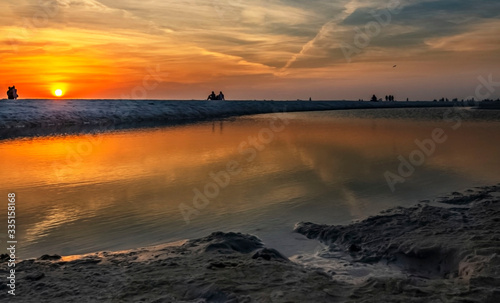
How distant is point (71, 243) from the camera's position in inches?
304

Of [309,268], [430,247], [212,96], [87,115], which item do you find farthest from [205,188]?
[212,96]

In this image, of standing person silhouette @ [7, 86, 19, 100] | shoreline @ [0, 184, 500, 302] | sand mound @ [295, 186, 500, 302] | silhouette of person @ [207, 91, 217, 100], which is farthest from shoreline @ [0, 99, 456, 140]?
sand mound @ [295, 186, 500, 302]

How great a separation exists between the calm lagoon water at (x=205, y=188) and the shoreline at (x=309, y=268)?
693 millimetres

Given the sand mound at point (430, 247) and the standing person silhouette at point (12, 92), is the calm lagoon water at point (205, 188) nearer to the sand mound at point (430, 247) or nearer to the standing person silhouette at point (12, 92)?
the sand mound at point (430, 247)

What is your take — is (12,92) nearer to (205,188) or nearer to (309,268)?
(205,188)

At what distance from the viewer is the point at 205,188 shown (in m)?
12.3

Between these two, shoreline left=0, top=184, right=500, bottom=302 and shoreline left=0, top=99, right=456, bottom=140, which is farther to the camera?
shoreline left=0, top=99, right=456, bottom=140

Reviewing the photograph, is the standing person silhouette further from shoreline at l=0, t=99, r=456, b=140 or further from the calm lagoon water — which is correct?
the calm lagoon water

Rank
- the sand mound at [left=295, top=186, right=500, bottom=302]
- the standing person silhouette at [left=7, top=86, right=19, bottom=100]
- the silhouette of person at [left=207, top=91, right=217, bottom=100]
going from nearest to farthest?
1. the sand mound at [left=295, top=186, right=500, bottom=302]
2. the standing person silhouette at [left=7, top=86, right=19, bottom=100]
3. the silhouette of person at [left=207, top=91, right=217, bottom=100]

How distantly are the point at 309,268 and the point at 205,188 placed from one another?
6378mm

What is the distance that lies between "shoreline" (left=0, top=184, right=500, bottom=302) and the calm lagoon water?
0.69 m

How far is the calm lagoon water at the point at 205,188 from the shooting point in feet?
27.6

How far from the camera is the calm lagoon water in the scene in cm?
840

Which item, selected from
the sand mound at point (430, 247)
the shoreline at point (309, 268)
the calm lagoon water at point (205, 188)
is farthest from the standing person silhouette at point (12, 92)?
the sand mound at point (430, 247)
